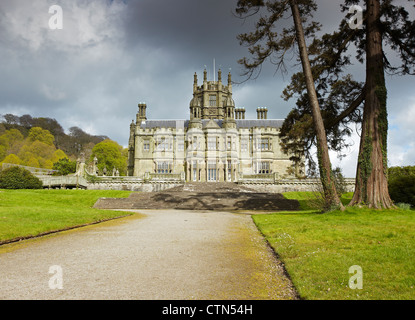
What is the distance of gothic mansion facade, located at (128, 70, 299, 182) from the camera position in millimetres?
44188

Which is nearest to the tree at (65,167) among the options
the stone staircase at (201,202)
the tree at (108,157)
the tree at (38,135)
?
the tree at (108,157)

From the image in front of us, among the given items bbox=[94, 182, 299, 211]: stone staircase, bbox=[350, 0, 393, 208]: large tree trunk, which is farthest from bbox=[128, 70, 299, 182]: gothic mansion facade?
bbox=[350, 0, 393, 208]: large tree trunk

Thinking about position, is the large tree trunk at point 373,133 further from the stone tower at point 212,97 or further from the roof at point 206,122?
the stone tower at point 212,97

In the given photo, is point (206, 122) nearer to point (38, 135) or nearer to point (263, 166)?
point (263, 166)

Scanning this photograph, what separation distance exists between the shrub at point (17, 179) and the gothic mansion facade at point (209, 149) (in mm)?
16498

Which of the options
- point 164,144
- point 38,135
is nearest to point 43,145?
point 38,135

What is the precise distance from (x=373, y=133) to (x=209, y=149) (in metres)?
32.5

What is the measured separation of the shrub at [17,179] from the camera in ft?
93.5

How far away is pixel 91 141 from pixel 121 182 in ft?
223

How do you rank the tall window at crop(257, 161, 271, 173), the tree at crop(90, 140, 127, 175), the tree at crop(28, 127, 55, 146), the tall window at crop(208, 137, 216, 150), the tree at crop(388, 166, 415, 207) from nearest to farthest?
the tree at crop(388, 166, 415, 207) → the tall window at crop(208, 137, 216, 150) → the tall window at crop(257, 161, 271, 173) → the tree at crop(90, 140, 127, 175) → the tree at crop(28, 127, 55, 146)

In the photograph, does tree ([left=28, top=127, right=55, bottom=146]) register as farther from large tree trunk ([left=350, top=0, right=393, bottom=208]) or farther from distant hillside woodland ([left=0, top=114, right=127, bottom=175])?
large tree trunk ([left=350, top=0, right=393, bottom=208])

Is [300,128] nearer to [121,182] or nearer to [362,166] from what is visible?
[362,166]

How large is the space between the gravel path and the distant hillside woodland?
37.5 m
